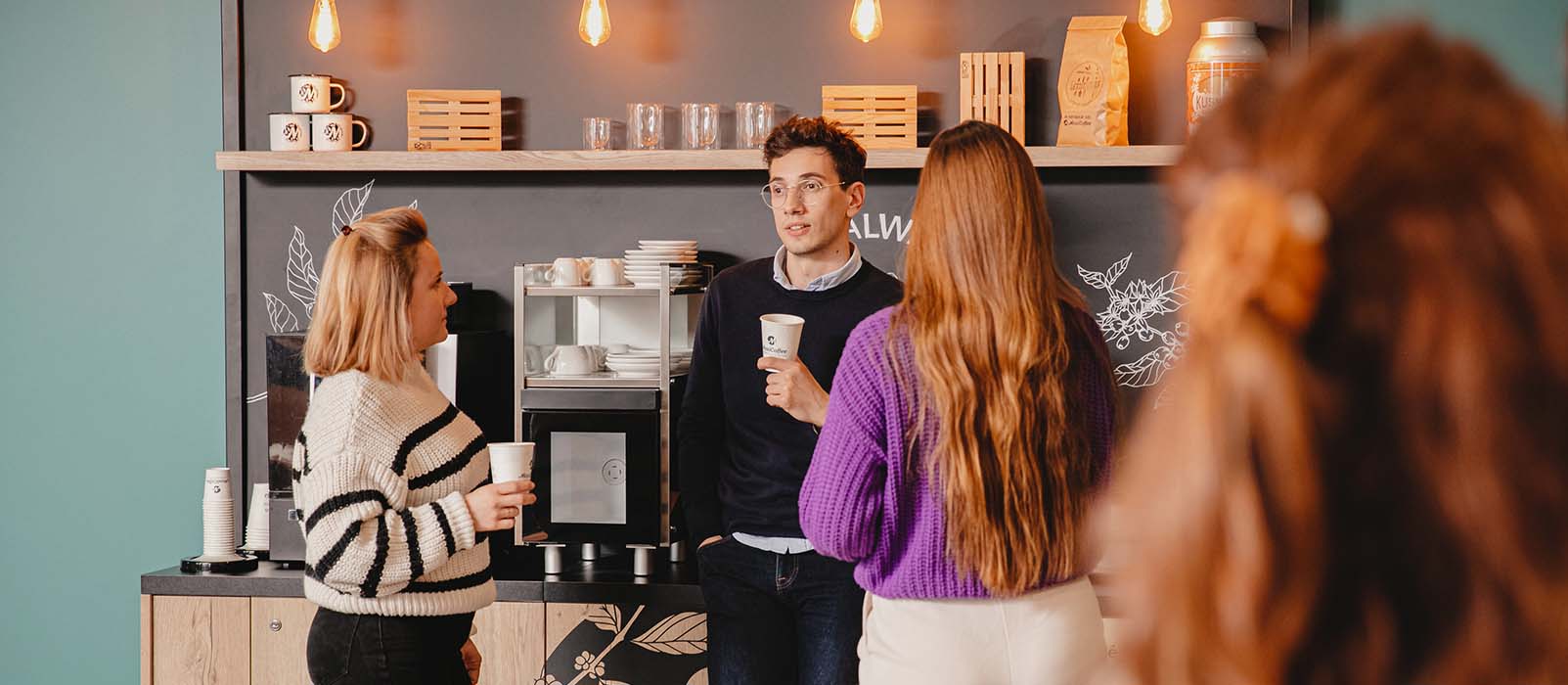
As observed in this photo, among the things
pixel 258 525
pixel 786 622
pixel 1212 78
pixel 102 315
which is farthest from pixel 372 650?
pixel 1212 78

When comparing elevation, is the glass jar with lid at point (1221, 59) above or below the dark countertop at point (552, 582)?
above

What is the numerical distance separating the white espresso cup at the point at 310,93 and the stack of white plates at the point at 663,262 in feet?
3.11

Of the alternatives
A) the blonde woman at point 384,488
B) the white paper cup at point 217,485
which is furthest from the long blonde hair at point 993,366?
the white paper cup at point 217,485

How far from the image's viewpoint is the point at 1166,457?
1.84 feet

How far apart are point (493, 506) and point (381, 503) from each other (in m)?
0.18

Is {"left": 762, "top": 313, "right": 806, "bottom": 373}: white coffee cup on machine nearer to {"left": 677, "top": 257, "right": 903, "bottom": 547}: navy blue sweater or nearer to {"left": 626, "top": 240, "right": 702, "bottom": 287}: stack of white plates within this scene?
{"left": 677, "top": 257, "right": 903, "bottom": 547}: navy blue sweater

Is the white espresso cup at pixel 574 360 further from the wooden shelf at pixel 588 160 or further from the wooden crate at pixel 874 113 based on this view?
the wooden crate at pixel 874 113

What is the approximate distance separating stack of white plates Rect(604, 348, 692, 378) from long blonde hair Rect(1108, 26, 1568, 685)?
2.64 m

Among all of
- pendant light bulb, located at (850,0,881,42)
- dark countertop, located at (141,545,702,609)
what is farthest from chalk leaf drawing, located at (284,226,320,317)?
pendant light bulb, located at (850,0,881,42)

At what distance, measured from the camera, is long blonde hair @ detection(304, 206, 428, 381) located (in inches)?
86.6

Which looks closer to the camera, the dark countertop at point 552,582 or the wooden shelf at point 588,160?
the dark countertop at point 552,582

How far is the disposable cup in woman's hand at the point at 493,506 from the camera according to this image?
2.17 metres

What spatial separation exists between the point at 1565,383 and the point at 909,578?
1.36 meters

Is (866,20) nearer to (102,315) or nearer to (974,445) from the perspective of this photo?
(974,445)
